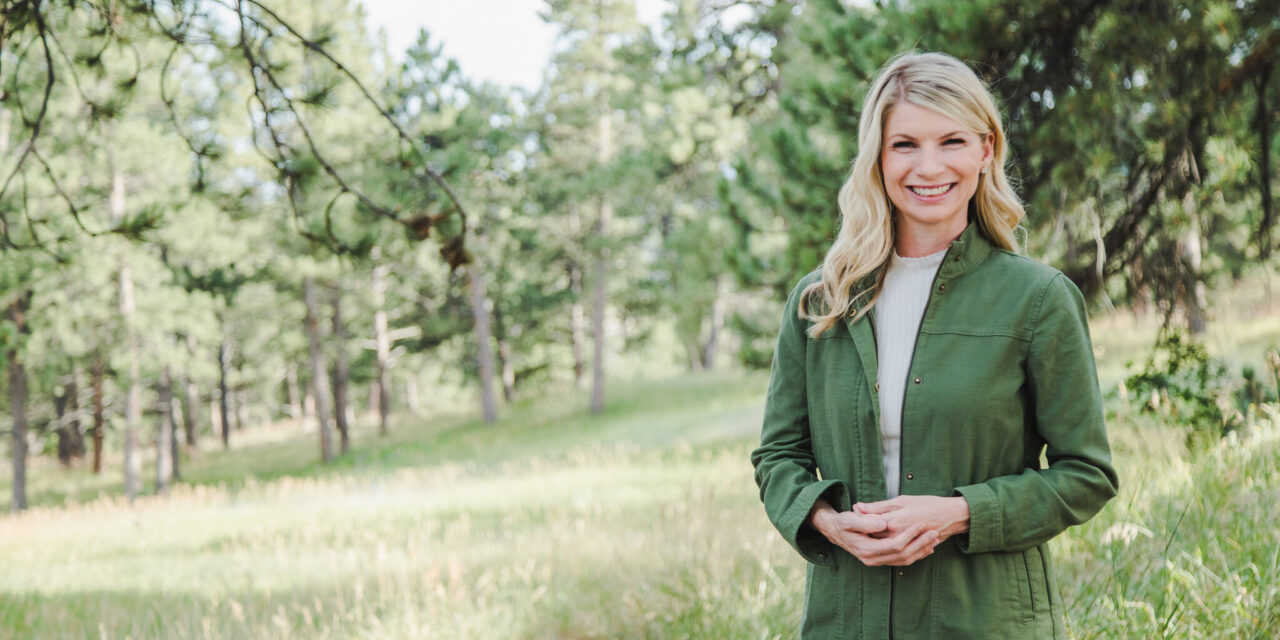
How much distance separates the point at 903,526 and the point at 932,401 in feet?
0.84

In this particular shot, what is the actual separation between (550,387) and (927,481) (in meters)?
33.6

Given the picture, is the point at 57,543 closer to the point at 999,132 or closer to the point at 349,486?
the point at 349,486

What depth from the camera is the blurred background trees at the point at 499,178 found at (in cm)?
430

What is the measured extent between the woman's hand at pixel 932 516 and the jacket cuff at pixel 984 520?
15mm

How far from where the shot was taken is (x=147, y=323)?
54.6ft

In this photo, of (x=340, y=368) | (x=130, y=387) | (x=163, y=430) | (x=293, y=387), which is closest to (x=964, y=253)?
(x=130, y=387)

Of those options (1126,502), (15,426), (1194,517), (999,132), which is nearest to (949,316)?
(999,132)

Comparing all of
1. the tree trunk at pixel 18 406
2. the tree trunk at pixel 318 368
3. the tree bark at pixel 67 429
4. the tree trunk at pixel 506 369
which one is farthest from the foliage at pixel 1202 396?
the tree bark at pixel 67 429

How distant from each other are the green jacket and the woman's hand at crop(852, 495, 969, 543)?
0.02m

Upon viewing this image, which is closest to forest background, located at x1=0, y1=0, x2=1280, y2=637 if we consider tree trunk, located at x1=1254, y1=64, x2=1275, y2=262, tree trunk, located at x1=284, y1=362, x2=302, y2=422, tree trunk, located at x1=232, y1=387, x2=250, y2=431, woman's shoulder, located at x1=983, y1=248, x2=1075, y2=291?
tree trunk, located at x1=1254, y1=64, x2=1275, y2=262

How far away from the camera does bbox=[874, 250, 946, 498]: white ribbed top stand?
176 centimetres

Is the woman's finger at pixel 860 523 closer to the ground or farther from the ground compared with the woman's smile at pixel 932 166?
closer to the ground

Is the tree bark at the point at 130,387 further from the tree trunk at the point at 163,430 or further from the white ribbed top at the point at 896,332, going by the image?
the white ribbed top at the point at 896,332

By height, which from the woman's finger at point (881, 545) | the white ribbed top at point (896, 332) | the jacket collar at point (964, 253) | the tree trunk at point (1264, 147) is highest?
the tree trunk at point (1264, 147)
